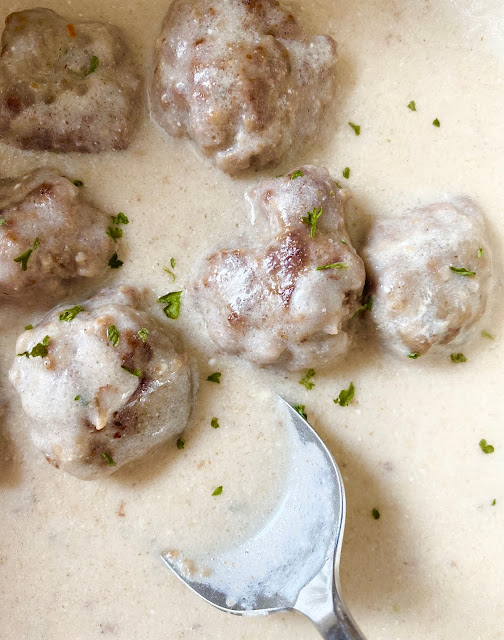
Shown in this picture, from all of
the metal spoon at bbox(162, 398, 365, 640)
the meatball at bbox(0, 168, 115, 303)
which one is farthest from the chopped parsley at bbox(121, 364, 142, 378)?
the metal spoon at bbox(162, 398, 365, 640)

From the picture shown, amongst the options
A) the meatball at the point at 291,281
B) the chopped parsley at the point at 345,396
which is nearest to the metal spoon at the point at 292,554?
the chopped parsley at the point at 345,396

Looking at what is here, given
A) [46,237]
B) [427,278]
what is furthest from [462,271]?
[46,237]

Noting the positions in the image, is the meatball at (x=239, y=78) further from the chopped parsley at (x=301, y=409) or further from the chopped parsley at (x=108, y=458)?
the chopped parsley at (x=108, y=458)

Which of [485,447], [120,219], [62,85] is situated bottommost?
[485,447]

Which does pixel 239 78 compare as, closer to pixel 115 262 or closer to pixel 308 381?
pixel 115 262

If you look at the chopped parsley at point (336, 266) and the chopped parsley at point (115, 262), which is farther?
the chopped parsley at point (115, 262)

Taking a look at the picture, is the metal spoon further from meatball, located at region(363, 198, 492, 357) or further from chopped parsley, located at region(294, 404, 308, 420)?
meatball, located at region(363, 198, 492, 357)
